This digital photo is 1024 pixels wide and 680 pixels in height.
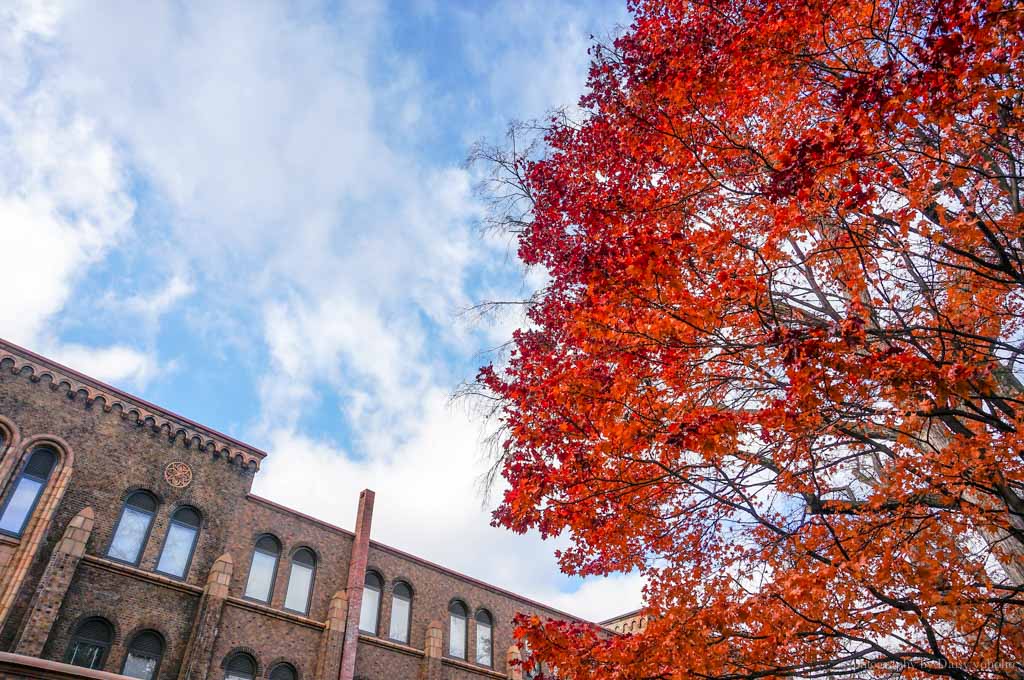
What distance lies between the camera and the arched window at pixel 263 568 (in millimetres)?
19406

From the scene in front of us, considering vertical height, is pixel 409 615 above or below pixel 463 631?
above

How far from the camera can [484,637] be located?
2525 centimetres

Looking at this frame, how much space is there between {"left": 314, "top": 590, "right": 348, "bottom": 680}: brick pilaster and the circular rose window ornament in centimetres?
615

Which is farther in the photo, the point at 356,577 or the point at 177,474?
the point at 356,577

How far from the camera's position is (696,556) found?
8.84 m

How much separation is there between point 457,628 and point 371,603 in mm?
Answer: 4207

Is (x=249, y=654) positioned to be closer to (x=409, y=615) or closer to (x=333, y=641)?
(x=333, y=641)

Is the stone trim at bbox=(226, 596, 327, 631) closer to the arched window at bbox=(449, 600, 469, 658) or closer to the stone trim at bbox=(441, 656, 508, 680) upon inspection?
the stone trim at bbox=(441, 656, 508, 680)

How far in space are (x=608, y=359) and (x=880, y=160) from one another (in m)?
4.01

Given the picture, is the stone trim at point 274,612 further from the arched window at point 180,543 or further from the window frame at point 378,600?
the arched window at point 180,543

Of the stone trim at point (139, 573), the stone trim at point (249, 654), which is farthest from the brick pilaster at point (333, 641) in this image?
the stone trim at point (139, 573)

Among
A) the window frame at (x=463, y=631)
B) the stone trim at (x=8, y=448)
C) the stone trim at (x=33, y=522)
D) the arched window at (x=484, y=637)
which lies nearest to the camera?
the stone trim at (x=33, y=522)

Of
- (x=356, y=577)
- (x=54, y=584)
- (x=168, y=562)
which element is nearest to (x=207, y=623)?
(x=168, y=562)

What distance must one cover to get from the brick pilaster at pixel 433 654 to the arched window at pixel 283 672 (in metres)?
4.91
